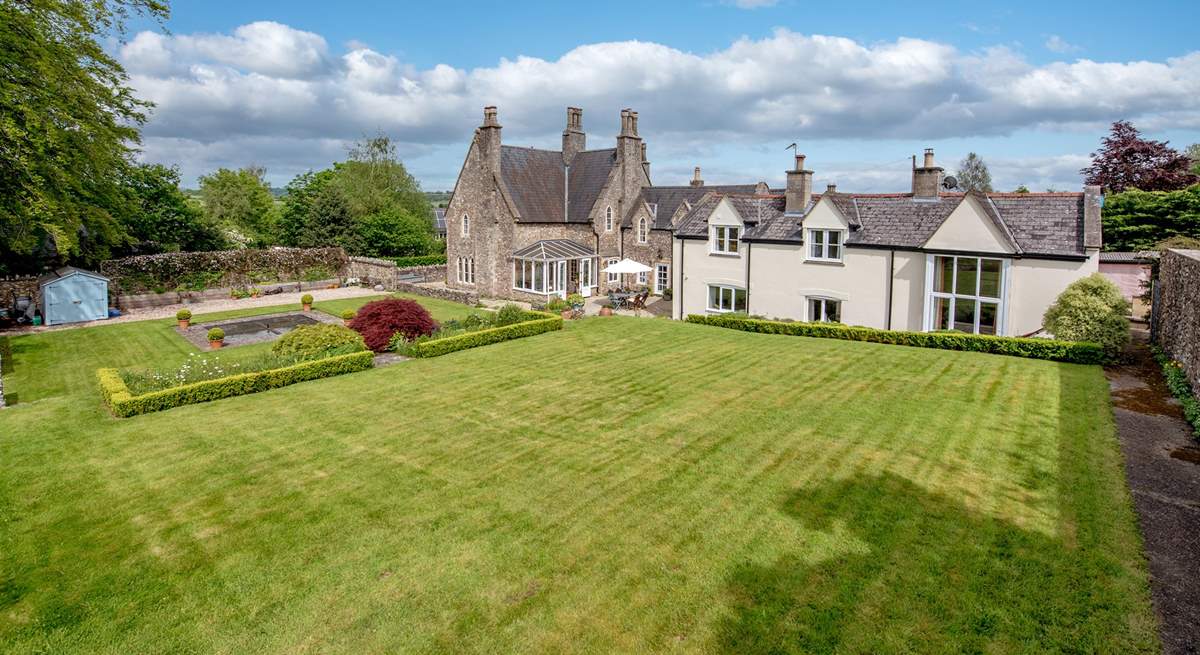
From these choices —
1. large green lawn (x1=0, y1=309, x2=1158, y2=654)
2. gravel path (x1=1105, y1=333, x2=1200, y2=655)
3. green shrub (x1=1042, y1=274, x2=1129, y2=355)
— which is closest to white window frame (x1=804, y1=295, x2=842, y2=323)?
green shrub (x1=1042, y1=274, x2=1129, y2=355)

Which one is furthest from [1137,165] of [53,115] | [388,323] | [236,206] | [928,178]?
[236,206]

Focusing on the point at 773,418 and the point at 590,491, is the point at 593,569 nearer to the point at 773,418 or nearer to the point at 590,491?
the point at 590,491

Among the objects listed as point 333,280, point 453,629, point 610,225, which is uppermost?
point 610,225

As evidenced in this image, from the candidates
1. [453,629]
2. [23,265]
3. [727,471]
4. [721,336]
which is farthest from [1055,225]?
[23,265]

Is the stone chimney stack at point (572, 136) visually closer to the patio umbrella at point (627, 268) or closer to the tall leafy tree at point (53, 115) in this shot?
the patio umbrella at point (627, 268)

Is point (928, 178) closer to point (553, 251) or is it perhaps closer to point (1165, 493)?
point (1165, 493)

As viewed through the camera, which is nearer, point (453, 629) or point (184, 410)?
point (453, 629)
